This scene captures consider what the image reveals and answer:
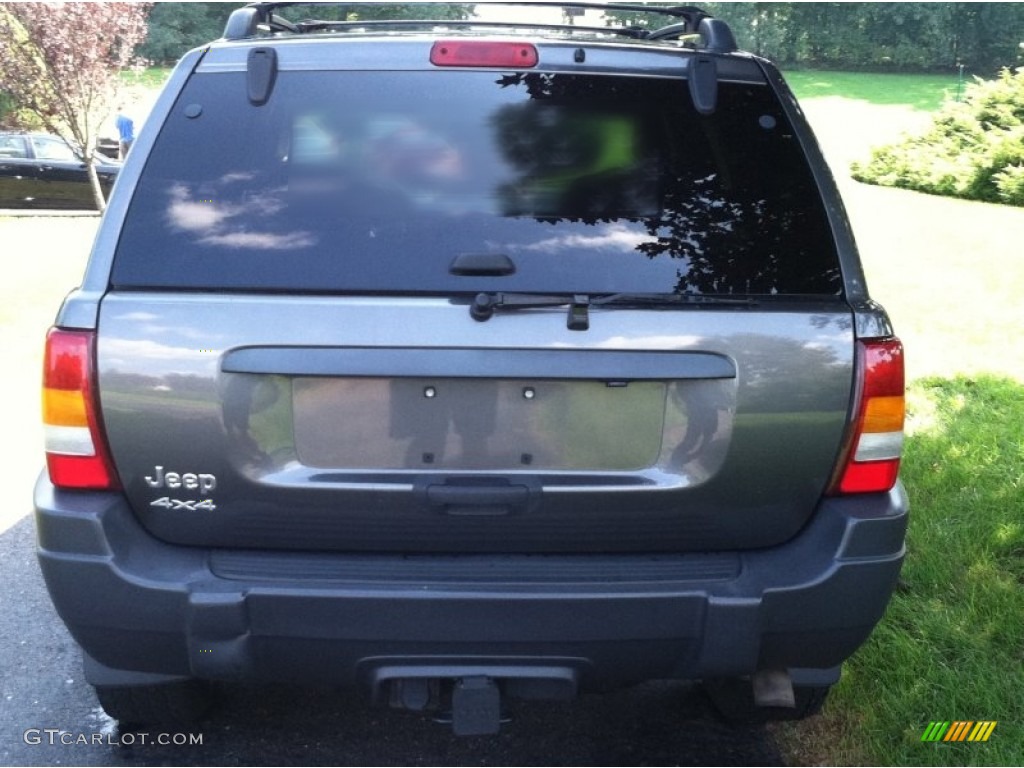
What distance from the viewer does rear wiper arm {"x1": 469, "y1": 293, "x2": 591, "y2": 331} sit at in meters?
2.30

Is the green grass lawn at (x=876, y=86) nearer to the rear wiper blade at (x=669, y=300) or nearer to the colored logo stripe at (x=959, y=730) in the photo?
the colored logo stripe at (x=959, y=730)

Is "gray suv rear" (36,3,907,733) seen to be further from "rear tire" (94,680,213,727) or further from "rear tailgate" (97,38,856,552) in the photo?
"rear tire" (94,680,213,727)

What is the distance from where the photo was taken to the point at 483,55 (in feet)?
8.52

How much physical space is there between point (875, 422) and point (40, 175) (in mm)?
20534

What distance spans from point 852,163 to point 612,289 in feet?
A: 78.5

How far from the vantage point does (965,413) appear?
6.00 m

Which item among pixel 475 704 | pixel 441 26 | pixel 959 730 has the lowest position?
pixel 959 730

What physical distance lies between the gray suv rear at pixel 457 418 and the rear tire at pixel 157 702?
37cm

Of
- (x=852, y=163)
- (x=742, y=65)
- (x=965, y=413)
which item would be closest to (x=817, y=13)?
(x=852, y=163)

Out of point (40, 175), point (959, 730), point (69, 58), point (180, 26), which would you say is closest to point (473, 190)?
point (959, 730)

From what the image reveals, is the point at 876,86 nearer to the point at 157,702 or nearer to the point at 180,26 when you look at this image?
the point at 180,26

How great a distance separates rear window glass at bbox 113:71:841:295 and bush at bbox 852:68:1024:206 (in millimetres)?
16487

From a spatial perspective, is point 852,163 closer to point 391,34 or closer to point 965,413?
point 965,413

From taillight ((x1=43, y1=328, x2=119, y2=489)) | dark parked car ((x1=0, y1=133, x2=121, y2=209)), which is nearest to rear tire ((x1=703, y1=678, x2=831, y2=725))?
taillight ((x1=43, y1=328, x2=119, y2=489))
